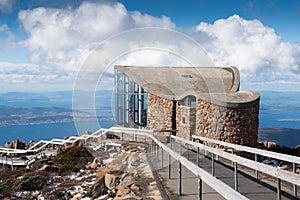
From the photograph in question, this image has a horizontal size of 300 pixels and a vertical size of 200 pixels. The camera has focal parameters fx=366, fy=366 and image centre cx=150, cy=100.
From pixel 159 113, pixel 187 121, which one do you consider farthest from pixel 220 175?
pixel 159 113

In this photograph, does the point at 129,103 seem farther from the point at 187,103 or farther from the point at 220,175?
the point at 220,175

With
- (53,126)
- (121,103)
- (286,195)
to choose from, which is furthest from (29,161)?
(53,126)

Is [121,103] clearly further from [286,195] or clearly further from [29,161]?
[286,195]

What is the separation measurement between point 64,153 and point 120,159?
173 inches

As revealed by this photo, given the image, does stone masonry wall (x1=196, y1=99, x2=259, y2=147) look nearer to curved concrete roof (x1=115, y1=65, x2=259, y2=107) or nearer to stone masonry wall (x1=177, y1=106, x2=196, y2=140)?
stone masonry wall (x1=177, y1=106, x2=196, y2=140)

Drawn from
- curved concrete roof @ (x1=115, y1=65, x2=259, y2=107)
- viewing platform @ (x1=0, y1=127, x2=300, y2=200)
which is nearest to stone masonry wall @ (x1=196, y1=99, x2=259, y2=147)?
viewing platform @ (x1=0, y1=127, x2=300, y2=200)

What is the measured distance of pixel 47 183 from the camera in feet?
41.7

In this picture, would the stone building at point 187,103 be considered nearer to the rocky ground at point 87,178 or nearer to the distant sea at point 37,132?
the rocky ground at point 87,178

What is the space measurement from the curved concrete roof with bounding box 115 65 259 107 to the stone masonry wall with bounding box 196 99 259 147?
1.24 meters

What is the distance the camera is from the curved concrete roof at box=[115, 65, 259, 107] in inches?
729

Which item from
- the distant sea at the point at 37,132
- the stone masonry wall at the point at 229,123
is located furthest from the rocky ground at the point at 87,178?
the distant sea at the point at 37,132

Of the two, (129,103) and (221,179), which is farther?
(129,103)

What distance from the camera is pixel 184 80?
22203 mm

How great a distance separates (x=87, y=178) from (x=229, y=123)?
5649mm
